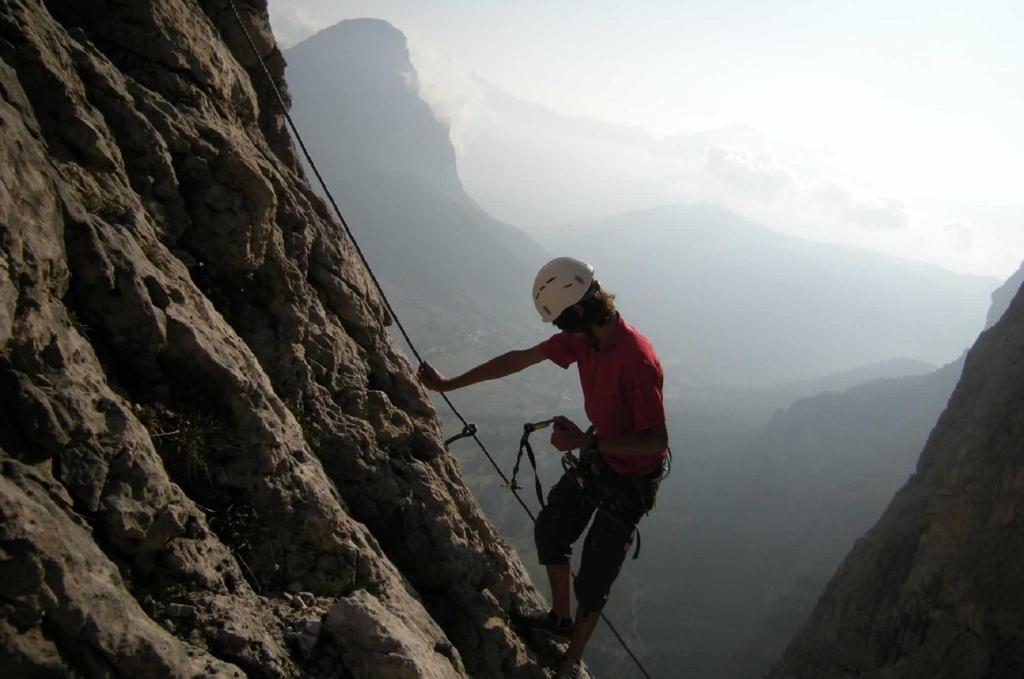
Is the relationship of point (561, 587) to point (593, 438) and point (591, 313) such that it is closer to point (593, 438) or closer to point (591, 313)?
point (593, 438)

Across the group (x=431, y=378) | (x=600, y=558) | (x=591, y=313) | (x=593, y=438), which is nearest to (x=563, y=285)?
(x=591, y=313)

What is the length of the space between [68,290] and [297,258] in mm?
2812

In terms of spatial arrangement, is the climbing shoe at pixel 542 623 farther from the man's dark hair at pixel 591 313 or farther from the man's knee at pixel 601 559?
the man's dark hair at pixel 591 313

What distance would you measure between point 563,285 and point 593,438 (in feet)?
4.88

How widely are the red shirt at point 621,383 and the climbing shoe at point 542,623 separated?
6.83 ft

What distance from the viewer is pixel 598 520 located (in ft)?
21.1

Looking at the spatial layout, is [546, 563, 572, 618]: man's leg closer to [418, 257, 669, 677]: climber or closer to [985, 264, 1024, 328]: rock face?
[418, 257, 669, 677]: climber

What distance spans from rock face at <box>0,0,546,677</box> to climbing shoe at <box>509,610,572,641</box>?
8.9 inches

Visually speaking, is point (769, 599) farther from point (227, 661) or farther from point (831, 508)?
point (227, 661)

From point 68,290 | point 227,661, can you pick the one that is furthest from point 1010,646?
point 68,290

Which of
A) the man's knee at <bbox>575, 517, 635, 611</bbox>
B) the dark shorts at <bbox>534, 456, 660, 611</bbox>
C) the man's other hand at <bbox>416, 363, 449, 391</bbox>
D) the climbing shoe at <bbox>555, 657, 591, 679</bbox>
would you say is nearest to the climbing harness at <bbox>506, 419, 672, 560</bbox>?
the dark shorts at <bbox>534, 456, 660, 611</bbox>

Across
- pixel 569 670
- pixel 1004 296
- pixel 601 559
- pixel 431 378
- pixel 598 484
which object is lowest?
pixel 569 670

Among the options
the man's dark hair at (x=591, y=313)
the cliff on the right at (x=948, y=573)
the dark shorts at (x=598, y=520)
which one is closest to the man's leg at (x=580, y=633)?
the dark shorts at (x=598, y=520)

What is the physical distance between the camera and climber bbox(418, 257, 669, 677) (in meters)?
5.60
